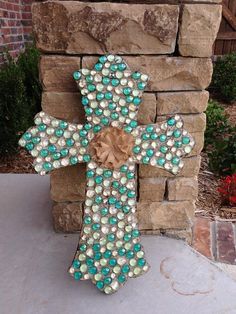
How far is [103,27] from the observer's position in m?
1.22

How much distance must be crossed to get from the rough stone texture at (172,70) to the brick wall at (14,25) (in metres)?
2.34

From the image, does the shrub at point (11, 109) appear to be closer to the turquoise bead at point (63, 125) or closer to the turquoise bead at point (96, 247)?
the turquoise bead at point (63, 125)

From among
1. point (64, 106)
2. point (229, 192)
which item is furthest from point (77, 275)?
point (229, 192)

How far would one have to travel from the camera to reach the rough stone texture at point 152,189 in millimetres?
1454

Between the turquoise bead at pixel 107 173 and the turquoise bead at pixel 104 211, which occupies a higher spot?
the turquoise bead at pixel 107 173

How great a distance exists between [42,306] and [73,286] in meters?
0.12

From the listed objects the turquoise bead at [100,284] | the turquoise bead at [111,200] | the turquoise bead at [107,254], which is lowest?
the turquoise bead at [100,284]

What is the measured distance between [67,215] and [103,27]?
70 cm

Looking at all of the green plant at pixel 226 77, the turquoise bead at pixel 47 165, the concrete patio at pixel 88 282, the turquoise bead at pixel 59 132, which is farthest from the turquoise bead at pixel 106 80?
the green plant at pixel 226 77

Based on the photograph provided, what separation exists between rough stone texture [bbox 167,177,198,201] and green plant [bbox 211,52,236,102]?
3581 millimetres

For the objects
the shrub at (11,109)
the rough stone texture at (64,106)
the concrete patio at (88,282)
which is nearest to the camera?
the concrete patio at (88,282)

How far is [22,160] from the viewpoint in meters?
2.92

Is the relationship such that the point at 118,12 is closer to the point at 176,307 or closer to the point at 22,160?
the point at 176,307

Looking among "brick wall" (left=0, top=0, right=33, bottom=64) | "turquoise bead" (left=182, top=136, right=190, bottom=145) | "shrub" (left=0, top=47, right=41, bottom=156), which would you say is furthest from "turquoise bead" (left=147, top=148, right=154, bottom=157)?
"brick wall" (left=0, top=0, right=33, bottom=64)
